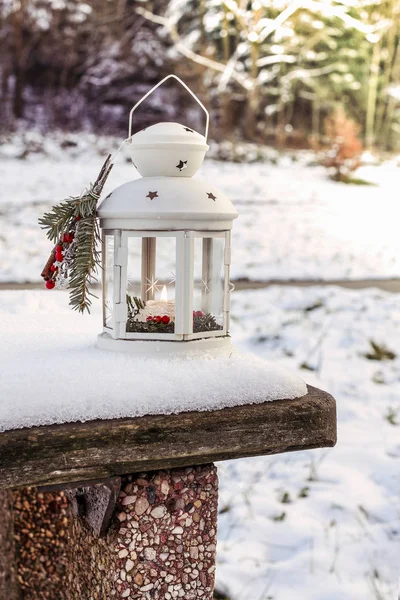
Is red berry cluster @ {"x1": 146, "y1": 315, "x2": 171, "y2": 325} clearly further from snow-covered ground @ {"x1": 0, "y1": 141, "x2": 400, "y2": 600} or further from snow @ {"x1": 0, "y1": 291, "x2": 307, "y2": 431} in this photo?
Answer: snow-covered ground @ {"x1": 0, "y1": 141, "x2": 400, "y2": 600}

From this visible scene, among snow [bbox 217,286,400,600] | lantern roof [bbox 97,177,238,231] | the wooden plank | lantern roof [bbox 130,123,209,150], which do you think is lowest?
snow [bbox 217,286,400,600]

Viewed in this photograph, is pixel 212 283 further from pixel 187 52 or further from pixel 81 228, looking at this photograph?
pixel 187 52

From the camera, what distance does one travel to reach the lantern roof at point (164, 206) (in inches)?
54.0

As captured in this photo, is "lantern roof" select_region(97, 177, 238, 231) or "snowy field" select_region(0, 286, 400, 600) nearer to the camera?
"lantern roof" select_region(97, 177, 238, 231)

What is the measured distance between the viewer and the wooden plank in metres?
1.11

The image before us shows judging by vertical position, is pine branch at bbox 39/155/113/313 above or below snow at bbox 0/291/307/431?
above

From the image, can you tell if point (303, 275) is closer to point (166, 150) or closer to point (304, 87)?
point (166, 150)

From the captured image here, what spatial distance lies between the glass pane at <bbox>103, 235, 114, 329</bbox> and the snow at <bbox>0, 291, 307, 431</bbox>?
0.25ft

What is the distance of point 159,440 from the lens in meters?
1.20

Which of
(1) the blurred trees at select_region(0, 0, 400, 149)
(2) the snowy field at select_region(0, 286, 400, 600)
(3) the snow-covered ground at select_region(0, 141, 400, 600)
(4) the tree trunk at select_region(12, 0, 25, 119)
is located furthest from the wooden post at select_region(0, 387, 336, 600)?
(4) the tree trunk at select_region(12, 0, 25, 119)

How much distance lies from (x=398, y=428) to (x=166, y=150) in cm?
211

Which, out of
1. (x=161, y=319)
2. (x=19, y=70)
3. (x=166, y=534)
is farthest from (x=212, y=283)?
(x=19, y=70)

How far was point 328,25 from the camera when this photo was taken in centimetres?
1127

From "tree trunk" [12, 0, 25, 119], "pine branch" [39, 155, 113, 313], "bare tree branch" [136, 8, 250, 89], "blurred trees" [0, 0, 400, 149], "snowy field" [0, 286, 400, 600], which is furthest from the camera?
"tree trunk" [12, 0, 25, 119]
